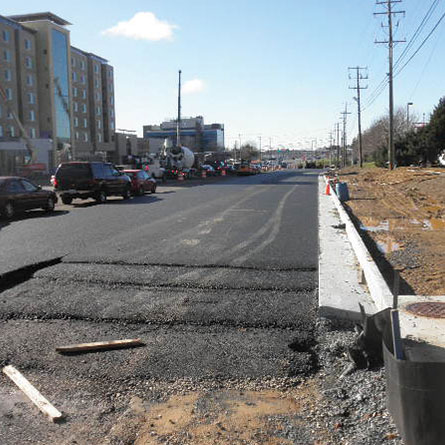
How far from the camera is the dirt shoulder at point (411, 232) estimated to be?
8438mm

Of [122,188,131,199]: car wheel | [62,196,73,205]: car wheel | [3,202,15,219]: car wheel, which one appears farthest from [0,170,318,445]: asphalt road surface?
[122,188,131,199]: car wheel

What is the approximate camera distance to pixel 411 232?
13.8 m

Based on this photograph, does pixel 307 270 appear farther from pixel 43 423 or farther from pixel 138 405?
pixel 43 423

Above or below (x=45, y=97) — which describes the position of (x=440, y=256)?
below

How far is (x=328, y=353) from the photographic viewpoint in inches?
206

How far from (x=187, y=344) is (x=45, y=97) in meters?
86.2

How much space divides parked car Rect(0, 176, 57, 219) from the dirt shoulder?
10894 millimetres

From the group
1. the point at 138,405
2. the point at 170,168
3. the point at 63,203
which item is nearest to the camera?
the point at 138,405

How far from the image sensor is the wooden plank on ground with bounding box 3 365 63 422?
3.99 m

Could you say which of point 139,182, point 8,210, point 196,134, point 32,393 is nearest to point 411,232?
point 32,393

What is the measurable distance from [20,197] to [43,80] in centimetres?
7255

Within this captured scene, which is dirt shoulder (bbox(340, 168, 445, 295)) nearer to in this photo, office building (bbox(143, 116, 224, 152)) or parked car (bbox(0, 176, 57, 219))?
parked car (bbox(0, 176, 57, 219))

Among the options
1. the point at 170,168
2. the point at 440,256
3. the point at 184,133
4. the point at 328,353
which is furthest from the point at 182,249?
the point at 184,133

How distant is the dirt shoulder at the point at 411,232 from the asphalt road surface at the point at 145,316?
1589mm
